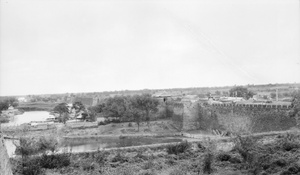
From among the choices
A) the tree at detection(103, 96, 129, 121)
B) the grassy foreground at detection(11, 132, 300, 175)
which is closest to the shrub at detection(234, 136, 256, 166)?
the grassy foreground at detection(11, 132, 300, 175)

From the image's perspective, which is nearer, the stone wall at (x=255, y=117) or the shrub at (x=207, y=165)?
the shrub at (x=207, y=165)

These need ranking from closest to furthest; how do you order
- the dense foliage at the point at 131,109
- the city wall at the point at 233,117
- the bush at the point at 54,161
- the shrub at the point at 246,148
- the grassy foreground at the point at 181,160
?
1. the grassy foreground at the point at 181,160
2. the shrub at the point at 246,148
3. the bush at the point at 54,161
4. the city wall at the point at 233,117
5. the dense foliage at the point at 131,109

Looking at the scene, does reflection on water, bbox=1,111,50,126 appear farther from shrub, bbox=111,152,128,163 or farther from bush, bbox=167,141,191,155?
bush, bbox=167,141,191,155

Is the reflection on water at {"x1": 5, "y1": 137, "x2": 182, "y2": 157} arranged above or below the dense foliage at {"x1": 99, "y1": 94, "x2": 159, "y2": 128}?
Result: below

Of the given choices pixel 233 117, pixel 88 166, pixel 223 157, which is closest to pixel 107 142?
pixel 233 117

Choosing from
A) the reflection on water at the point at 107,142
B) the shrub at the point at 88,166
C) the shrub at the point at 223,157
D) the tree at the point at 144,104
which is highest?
the tree at the point at 144,104

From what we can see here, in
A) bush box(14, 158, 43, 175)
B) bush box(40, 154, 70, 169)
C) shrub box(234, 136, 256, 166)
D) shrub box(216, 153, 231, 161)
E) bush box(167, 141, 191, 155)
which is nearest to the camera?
shrub box(234, 136, 256, 166)

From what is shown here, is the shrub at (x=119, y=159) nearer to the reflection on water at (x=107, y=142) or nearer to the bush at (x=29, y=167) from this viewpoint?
the bush at (x=29, y=167)

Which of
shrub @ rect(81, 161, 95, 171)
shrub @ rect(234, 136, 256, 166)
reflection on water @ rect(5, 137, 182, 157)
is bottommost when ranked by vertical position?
reflection on water @ rect(5, 137, 182, 157)

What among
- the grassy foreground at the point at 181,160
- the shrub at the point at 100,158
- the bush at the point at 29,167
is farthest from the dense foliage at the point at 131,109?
the bush at the point at 29,167
